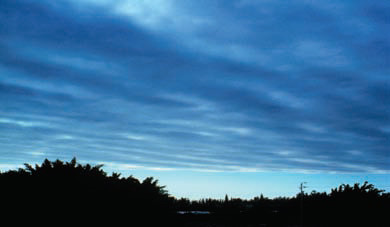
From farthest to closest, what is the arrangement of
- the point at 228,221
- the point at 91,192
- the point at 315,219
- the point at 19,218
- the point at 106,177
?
the point at 228,221
the point at 315,219
the point at 106,177
the point at 91,192
the point at 19,218

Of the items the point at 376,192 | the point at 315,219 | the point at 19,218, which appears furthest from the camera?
the point at 315,219

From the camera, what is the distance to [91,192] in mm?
19922

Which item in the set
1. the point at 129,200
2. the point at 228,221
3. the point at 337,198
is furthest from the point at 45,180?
the point at 228,221

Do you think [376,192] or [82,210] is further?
[376,192]

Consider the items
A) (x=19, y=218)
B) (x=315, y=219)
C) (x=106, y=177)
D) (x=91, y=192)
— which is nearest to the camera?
(x=19, y=218)

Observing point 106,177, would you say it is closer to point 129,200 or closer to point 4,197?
point 129,200

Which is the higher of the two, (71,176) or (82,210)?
(71,176)

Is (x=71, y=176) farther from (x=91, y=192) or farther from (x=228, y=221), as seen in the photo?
(x=228, y=221)

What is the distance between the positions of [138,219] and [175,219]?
192 cm

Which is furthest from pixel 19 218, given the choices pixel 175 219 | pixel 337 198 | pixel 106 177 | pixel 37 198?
pixel 337 198

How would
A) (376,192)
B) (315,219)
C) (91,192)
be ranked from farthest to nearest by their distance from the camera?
(315,219) → (376,192) → (91,192)

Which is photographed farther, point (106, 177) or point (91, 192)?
point (106, 177)

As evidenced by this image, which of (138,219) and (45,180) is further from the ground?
(45,180)

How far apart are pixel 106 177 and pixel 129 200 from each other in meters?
2.48
